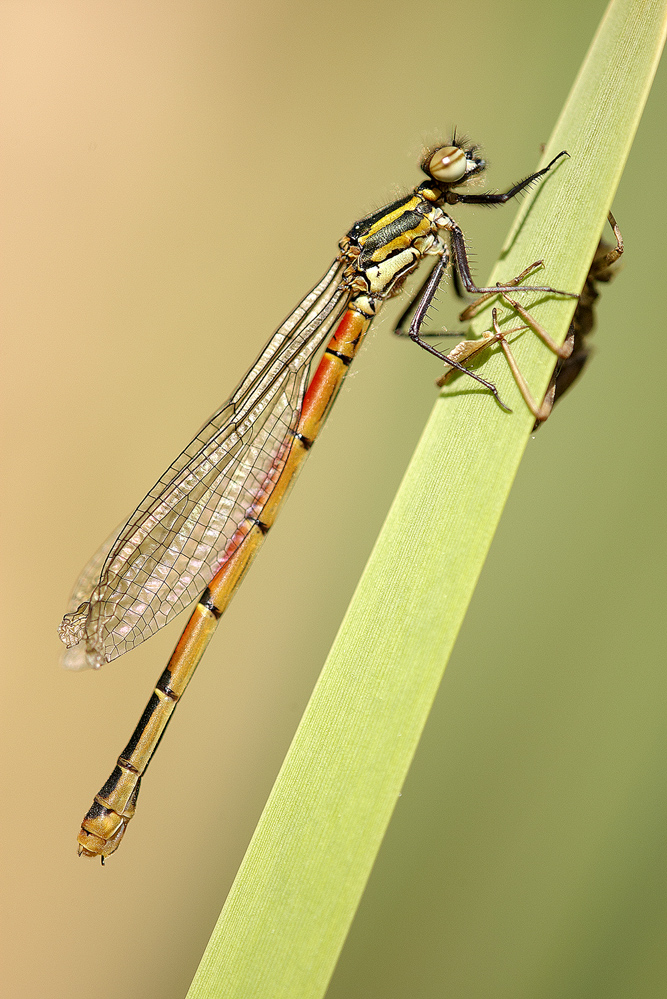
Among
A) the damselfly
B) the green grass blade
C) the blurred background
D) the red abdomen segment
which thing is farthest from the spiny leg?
the blurred background

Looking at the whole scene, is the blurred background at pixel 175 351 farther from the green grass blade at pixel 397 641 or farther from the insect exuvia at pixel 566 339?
the green grass blade at pixel 397 641

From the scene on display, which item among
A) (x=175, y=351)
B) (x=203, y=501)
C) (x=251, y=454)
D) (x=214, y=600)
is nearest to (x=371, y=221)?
(x=251, y=454)

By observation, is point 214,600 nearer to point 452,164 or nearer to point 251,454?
point 251,454

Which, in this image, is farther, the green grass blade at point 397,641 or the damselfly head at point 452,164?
the damselfly head at point 452,164

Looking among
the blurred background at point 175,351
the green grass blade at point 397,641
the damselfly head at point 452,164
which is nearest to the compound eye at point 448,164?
the damselfly head at point 452,164

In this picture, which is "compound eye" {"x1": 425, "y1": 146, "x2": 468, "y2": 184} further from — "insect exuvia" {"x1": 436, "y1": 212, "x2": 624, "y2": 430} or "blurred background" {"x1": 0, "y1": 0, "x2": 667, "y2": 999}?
"blurred background" {"x1": 0, "y1": 0, "x2": 667, "y2": 999}

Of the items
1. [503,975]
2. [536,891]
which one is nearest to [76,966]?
[503,975]

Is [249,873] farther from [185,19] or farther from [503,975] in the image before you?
[185,19]
